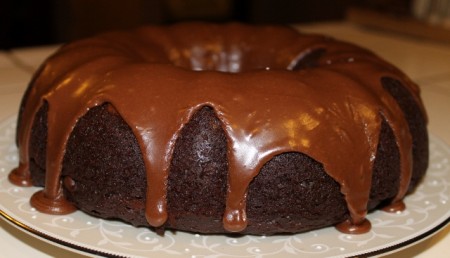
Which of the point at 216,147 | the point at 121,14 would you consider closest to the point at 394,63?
the point at 216,147

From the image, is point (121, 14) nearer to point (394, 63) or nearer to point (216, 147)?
point (394, 63)

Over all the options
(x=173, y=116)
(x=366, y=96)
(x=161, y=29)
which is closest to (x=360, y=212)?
(x=366, y=96)

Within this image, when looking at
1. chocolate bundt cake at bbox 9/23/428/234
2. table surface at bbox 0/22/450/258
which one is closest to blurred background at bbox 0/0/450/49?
table surface at bbox 0/22/450/258

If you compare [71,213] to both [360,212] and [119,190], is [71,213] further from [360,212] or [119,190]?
[360,212]

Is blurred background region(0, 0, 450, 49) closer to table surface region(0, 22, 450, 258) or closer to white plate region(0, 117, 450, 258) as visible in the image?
table surface region(0, 22, 450, 258)

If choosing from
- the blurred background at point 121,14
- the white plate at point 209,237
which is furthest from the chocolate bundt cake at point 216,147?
the blurred background at point 121,14

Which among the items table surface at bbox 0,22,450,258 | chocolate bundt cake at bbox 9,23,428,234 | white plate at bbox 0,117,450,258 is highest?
chocolate bundt cake at bbox 9,23,428,234
